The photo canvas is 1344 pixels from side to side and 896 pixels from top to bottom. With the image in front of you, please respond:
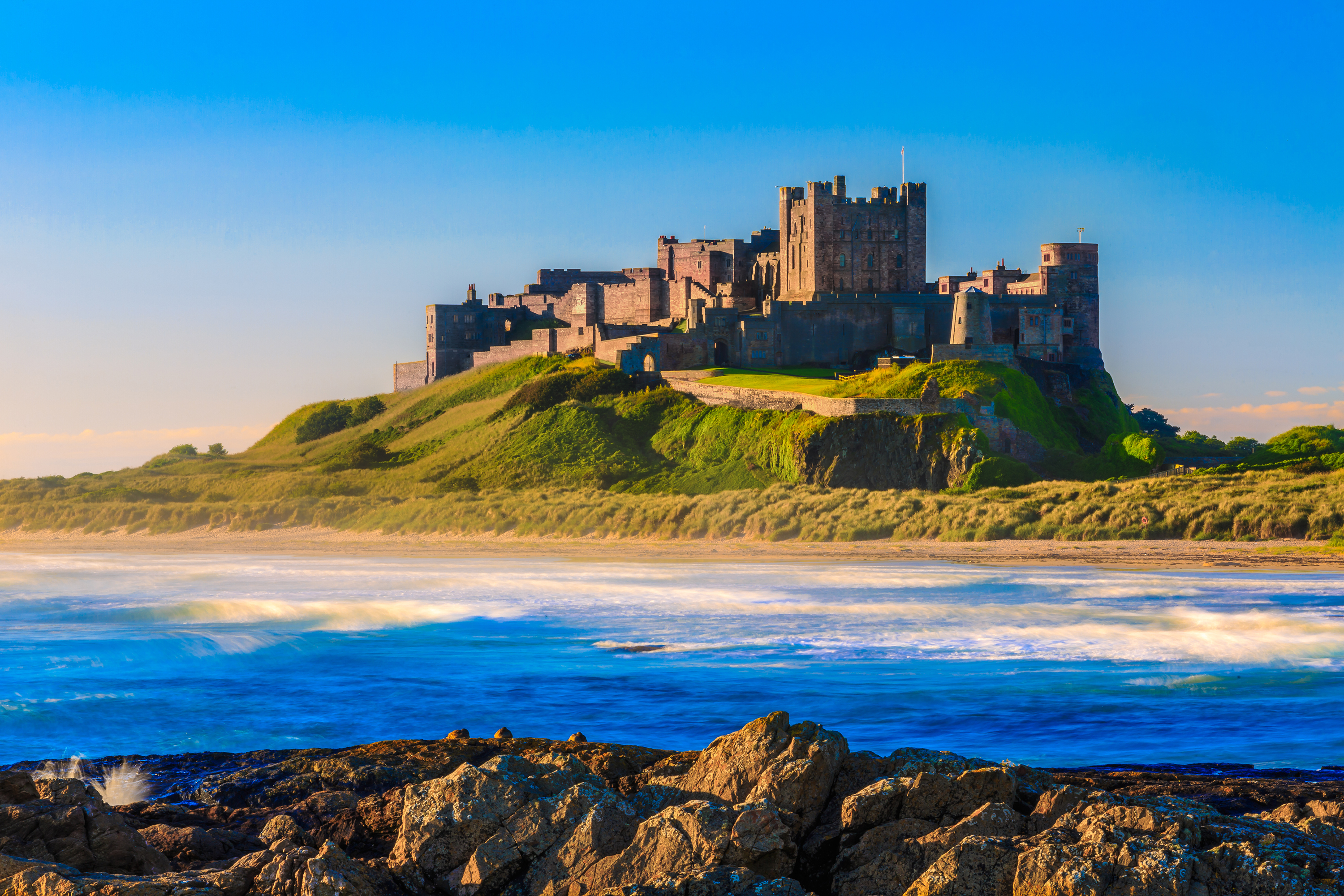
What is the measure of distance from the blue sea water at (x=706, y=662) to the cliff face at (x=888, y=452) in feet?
45.3

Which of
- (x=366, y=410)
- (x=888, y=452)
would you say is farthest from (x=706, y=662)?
(x=366, y=410)

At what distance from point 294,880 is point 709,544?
33388 mm

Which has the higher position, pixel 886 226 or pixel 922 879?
pixel 886 226

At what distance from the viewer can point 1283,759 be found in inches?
476

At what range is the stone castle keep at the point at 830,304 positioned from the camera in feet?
188

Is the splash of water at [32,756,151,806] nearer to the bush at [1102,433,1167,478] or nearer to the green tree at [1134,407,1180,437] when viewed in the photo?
the bush at [1102,433,1167,478]

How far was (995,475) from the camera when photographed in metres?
44.5

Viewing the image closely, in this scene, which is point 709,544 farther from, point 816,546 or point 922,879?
point 922,879

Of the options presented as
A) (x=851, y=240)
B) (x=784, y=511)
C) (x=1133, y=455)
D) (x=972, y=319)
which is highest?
(x=851, y=240)

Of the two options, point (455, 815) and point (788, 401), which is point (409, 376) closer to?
point (788, 401)

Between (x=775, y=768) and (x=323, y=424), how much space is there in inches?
2910

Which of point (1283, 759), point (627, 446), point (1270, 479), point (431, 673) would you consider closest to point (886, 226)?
point (627, 446)

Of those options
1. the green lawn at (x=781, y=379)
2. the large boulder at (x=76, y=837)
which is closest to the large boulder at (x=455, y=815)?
the large boulder at (x=76, y=837)

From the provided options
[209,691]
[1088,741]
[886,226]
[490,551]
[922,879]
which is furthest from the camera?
[886,226]
